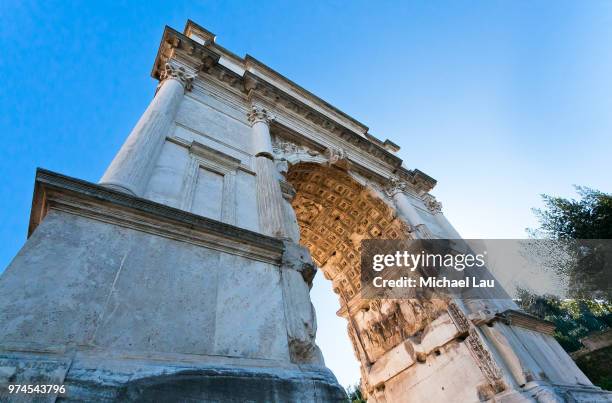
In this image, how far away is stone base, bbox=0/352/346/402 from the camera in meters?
1.67

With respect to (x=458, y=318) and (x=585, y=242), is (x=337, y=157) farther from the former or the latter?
(x=585, y=242)

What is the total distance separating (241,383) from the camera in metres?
2.12

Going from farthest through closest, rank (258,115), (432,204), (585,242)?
(585,242), (432,204), (258,115)

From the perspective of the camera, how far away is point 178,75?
662 centimetres

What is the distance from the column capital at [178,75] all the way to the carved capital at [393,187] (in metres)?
6.28

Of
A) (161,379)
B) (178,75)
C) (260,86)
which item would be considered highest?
(260,86)

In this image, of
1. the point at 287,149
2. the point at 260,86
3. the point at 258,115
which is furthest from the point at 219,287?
the point at 260,86

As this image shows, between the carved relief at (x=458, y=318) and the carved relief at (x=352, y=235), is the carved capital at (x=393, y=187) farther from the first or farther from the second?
the carved relief at (x=458, y=318)

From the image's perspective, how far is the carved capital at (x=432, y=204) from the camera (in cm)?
1079

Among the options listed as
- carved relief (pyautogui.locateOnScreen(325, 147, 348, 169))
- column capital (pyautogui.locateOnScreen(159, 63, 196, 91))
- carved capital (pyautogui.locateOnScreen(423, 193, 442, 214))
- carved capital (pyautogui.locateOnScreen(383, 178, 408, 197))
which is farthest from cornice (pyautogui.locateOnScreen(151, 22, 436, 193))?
carved relief (pyautogui.locateOnScreen(325, 147, 348, 169))

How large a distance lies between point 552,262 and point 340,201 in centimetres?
1431

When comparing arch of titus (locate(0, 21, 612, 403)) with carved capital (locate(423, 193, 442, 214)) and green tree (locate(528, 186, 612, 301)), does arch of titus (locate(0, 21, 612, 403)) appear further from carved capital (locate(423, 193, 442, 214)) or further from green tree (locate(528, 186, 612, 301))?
green tree (locate(528, 186, 612, 301))

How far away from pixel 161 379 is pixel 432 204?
34.3 feet

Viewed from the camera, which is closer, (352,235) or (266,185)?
(266,185)
